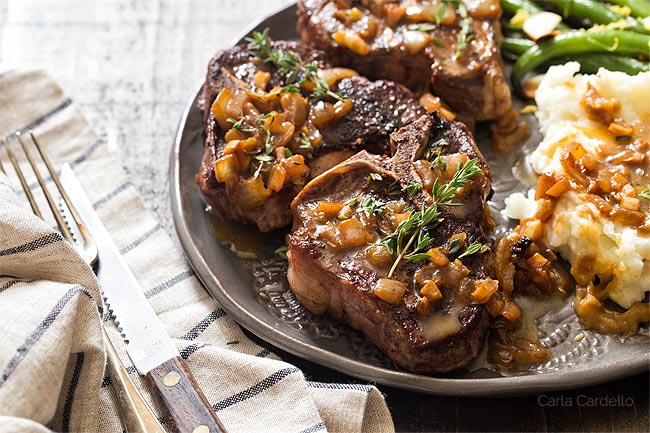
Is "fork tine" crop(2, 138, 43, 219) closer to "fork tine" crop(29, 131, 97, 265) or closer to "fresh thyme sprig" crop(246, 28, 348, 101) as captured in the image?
"fork tine" crop(29, 131, 97, 265)

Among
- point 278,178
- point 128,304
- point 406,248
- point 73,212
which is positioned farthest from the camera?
point 73,212

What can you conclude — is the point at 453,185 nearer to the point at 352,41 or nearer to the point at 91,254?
the point at 352,41

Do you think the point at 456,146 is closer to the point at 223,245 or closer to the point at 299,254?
the point at 299,254

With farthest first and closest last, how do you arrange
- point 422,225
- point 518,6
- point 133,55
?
point 133,55 < point 518,6 < point 422,225

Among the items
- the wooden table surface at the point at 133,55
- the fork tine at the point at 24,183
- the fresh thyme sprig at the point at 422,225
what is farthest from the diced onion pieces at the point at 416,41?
the fork tine at the point at 24,183

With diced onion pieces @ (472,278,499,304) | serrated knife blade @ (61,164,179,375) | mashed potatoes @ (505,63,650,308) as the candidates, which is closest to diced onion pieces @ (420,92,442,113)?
mashed potatoes @ (505,63,650,308)

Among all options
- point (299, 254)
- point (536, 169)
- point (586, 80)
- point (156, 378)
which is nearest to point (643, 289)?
point (536, 169)

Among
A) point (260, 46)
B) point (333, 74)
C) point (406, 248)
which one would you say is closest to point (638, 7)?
point (333, 74)
